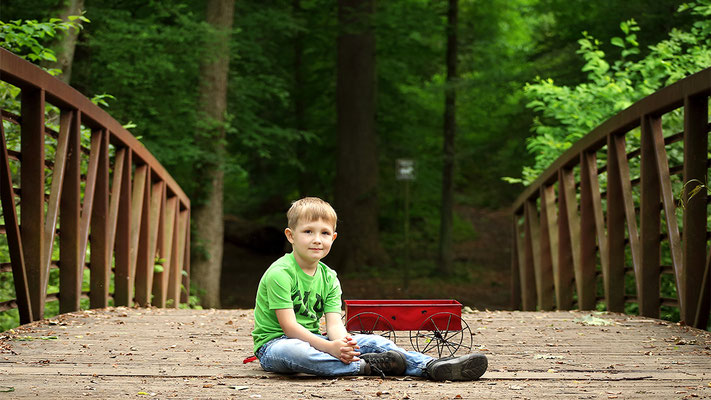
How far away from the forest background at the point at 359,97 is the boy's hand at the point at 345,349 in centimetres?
400

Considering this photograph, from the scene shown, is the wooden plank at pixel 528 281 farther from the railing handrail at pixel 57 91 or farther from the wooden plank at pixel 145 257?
the railing handrail at pixel 57 91

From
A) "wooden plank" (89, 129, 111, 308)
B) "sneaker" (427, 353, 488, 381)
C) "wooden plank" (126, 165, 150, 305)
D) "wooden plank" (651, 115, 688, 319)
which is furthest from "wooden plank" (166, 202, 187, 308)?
"sneaker" (427, 353, 488, 381)

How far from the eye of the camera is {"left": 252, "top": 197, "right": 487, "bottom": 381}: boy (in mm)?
3705

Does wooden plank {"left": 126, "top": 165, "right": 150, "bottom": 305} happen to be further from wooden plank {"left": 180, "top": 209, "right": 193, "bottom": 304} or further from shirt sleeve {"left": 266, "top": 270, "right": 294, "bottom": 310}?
shirt sleeve {"left": 266, "top": 270, "right": 294, "bottom": 310}

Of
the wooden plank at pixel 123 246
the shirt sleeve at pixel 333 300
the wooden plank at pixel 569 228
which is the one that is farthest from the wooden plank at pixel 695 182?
the wooden plank at pixel 123 246

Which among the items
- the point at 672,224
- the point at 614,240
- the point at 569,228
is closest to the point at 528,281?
the point at 569,228

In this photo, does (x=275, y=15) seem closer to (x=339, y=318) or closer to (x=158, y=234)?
(x=158, y=234)

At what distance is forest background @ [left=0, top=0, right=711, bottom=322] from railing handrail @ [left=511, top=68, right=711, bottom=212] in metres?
Result: 1.29

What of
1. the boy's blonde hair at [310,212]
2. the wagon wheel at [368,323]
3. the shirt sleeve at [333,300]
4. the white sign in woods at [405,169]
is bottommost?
the wagon wheel at [368,323]

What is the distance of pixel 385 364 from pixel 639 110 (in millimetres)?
3141

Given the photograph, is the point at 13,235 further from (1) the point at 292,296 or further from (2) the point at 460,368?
(2) the point at 460,368

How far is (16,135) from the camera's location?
23.8 ft

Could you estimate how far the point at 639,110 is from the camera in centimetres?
595

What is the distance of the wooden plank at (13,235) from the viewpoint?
4.67 meters
